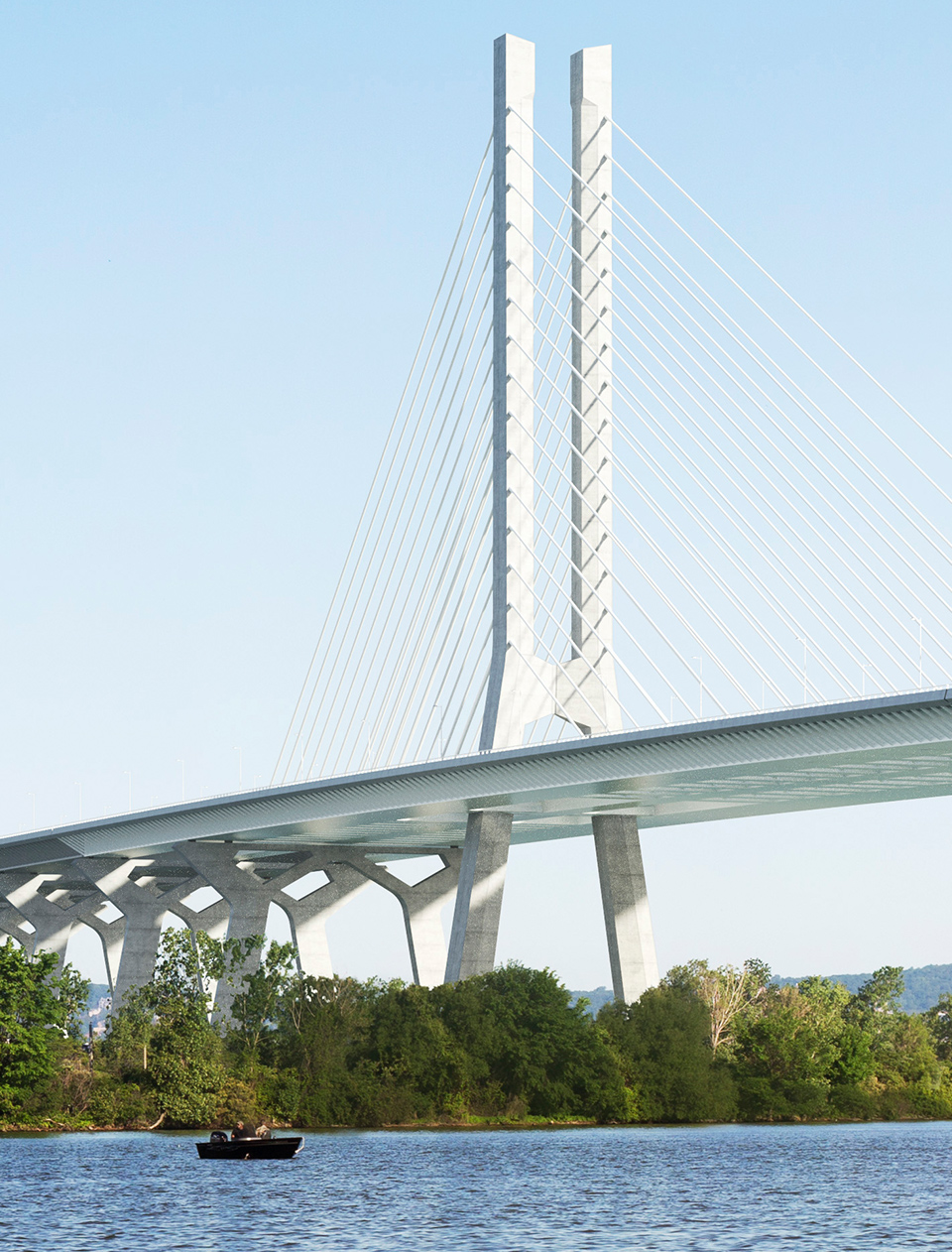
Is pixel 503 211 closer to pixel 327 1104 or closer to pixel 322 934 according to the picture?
pixel 327 1104

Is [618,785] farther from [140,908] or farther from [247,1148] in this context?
[140,908]

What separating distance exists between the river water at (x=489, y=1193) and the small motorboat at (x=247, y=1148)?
1.54ft

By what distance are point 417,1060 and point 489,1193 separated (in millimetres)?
21877

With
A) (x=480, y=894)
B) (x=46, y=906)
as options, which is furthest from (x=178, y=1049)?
(x=46, y=906)

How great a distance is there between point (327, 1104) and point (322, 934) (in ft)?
75.4

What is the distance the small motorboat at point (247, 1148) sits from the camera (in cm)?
5397

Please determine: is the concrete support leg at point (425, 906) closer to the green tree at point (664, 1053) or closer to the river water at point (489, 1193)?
the green tree at point (664, 1053)

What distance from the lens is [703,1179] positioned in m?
47.2

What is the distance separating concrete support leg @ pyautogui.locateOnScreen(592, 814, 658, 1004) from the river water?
737 cm

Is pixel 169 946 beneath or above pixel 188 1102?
above

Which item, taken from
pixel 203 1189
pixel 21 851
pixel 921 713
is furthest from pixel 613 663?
pixel 21 851

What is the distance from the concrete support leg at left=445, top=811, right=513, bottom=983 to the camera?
6712 cm

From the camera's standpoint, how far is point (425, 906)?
86.2 meters

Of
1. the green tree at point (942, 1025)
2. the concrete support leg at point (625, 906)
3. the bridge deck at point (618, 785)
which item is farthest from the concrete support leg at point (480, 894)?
the green tree at point (942, 1025)
